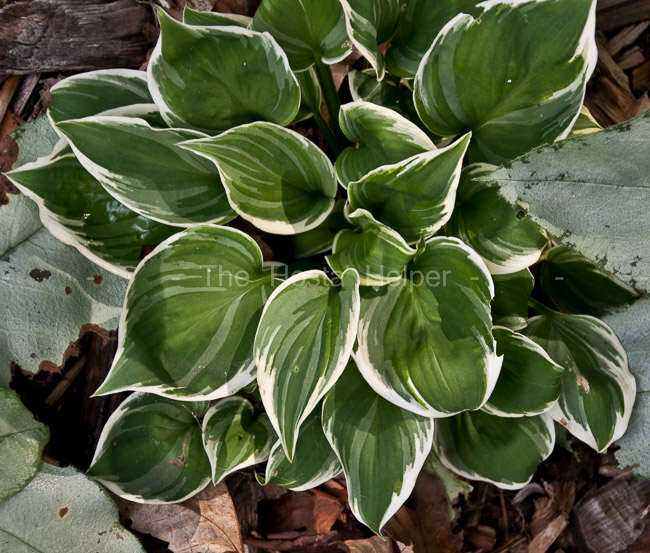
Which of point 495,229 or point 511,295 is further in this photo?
point 511,295

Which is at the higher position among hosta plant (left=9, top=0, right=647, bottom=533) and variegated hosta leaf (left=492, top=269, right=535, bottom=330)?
hosta plant (left=9, top=0, right=647, bottom=533)

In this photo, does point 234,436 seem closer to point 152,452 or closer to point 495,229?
point 152,452

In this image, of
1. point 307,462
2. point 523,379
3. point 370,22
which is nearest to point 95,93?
point 370,22

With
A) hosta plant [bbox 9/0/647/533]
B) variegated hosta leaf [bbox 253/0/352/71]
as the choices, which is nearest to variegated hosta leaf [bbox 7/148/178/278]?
hosta plant [bbox 9/0/647/533]

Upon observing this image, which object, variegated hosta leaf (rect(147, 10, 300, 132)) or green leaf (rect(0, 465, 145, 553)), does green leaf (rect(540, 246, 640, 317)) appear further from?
green leaf (rect(0, 465, 145, 553))

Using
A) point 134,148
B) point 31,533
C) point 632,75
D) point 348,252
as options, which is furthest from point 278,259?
point 632,75

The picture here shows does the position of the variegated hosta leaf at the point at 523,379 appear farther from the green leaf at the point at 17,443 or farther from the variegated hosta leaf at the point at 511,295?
the green leaf at the point at 17,443
